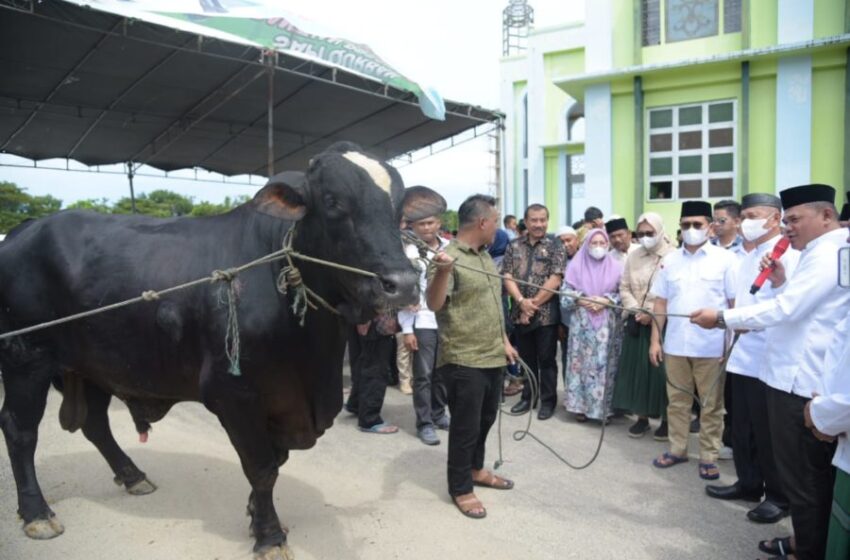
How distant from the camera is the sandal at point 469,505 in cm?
355

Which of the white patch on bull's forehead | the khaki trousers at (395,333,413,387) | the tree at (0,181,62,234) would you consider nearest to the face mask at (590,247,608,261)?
A: the khaki trousers at (395,333,413,387)

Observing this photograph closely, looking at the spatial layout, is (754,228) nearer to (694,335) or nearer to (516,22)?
(694,335)

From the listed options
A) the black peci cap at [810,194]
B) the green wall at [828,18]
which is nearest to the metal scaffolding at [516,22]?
the green wall at [828,18]

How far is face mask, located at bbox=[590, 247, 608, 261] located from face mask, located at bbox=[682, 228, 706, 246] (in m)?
1.16

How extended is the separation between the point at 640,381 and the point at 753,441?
1389 millimetres

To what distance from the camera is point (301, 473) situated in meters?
4.22

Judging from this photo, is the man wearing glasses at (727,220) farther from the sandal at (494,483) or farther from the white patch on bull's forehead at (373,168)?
the white patch on bull's forehead at (373,168)

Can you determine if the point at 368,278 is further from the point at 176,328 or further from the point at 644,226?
the point at 644,226

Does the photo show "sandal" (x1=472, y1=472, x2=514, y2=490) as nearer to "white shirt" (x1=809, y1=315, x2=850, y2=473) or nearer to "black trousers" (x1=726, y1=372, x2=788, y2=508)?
"black trousers" (x1=726, y1=372, x2=788, y2=508)

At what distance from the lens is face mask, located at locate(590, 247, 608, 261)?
17.9 feet

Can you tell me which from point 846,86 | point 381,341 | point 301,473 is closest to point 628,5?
point 846,86

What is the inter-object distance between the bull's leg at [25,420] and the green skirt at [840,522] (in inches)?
149

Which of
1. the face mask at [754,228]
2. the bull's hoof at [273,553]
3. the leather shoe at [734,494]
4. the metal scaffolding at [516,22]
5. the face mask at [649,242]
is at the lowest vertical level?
the leather shoe at [734,494]

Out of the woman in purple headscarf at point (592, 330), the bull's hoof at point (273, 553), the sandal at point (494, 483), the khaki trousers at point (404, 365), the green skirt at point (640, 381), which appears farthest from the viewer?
the khaki trousers at point (404, 365)
